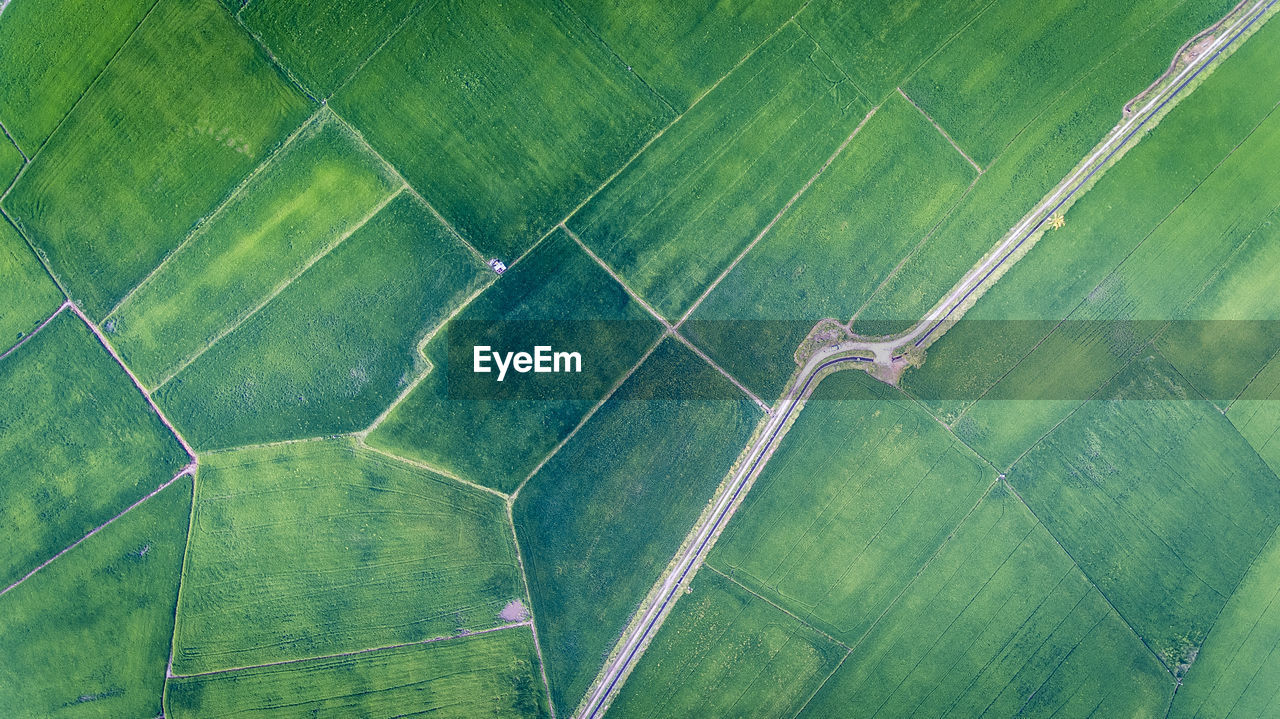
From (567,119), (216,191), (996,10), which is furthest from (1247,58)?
(216,191)

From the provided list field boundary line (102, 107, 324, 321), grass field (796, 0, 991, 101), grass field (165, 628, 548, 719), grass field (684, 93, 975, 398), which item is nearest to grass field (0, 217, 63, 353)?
field boundary line (102, 107, 324, 321)

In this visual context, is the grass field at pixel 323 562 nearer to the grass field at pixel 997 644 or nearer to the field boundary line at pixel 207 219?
the field boundary line at pixel 207 219

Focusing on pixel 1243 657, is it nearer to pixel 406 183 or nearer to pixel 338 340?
pixel 338 340

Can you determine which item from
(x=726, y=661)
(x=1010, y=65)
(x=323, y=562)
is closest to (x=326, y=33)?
(x=323, y=562)

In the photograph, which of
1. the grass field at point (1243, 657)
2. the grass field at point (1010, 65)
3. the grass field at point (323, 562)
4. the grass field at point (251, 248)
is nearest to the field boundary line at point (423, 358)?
the grass field at point (323, 562)

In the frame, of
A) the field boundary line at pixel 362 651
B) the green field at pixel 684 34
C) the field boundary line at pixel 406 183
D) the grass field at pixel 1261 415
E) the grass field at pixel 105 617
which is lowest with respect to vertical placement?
the grass field at pixel 105 617

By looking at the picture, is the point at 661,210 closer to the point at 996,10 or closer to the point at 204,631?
the point at 996,10
